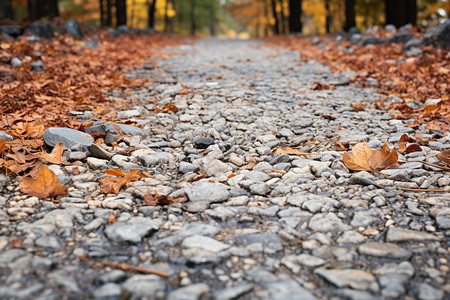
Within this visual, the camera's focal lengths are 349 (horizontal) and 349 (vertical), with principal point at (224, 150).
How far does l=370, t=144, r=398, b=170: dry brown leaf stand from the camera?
7.49 ft

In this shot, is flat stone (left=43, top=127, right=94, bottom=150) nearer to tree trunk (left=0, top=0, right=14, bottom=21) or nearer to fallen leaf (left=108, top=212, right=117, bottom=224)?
fallen leaf (left=108, top=212, right=117, bottom=224)

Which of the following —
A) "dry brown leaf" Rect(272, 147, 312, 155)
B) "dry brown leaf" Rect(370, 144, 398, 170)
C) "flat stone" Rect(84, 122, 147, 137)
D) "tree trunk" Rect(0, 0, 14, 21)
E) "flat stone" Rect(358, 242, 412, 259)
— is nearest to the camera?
"flat stone" Rect(358, 242, 412, 259)

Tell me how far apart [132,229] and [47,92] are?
3.25 m

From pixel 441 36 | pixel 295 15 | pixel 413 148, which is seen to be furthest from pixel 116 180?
pixel 295 15

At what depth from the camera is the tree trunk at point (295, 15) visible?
1820 cm

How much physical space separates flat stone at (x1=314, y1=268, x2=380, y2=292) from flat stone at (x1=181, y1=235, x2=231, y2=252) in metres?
0.41

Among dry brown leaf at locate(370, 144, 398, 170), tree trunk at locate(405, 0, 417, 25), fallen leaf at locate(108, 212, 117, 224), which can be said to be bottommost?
fallen leaf at locate(108, 212, 117, 224)

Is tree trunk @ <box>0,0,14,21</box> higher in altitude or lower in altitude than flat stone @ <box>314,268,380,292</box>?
higher

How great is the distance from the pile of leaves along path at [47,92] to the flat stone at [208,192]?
723 millimetres

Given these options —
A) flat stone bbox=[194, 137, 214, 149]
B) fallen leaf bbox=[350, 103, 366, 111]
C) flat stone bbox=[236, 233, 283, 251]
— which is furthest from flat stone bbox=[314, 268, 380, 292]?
fallen leaf bbox=[350, 103, 366, 111]

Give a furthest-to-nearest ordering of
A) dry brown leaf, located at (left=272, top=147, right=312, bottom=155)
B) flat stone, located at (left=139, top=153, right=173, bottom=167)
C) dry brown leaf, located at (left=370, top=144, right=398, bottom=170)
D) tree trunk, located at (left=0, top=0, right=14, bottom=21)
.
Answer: tree trunk, located at (left=0, top=0, right=14, bottom=21) < dry brown leaf, located at (left=272, top=147, right=312, bottom=155) < flat stone, located at (left=139, top=153, right=173, bottom=167) < dry brown leaf, located at (left=370, top=144, right=398, bottom=170)

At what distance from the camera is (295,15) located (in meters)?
18.4

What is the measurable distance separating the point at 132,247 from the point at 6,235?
57 cm

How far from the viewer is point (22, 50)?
607 cm
